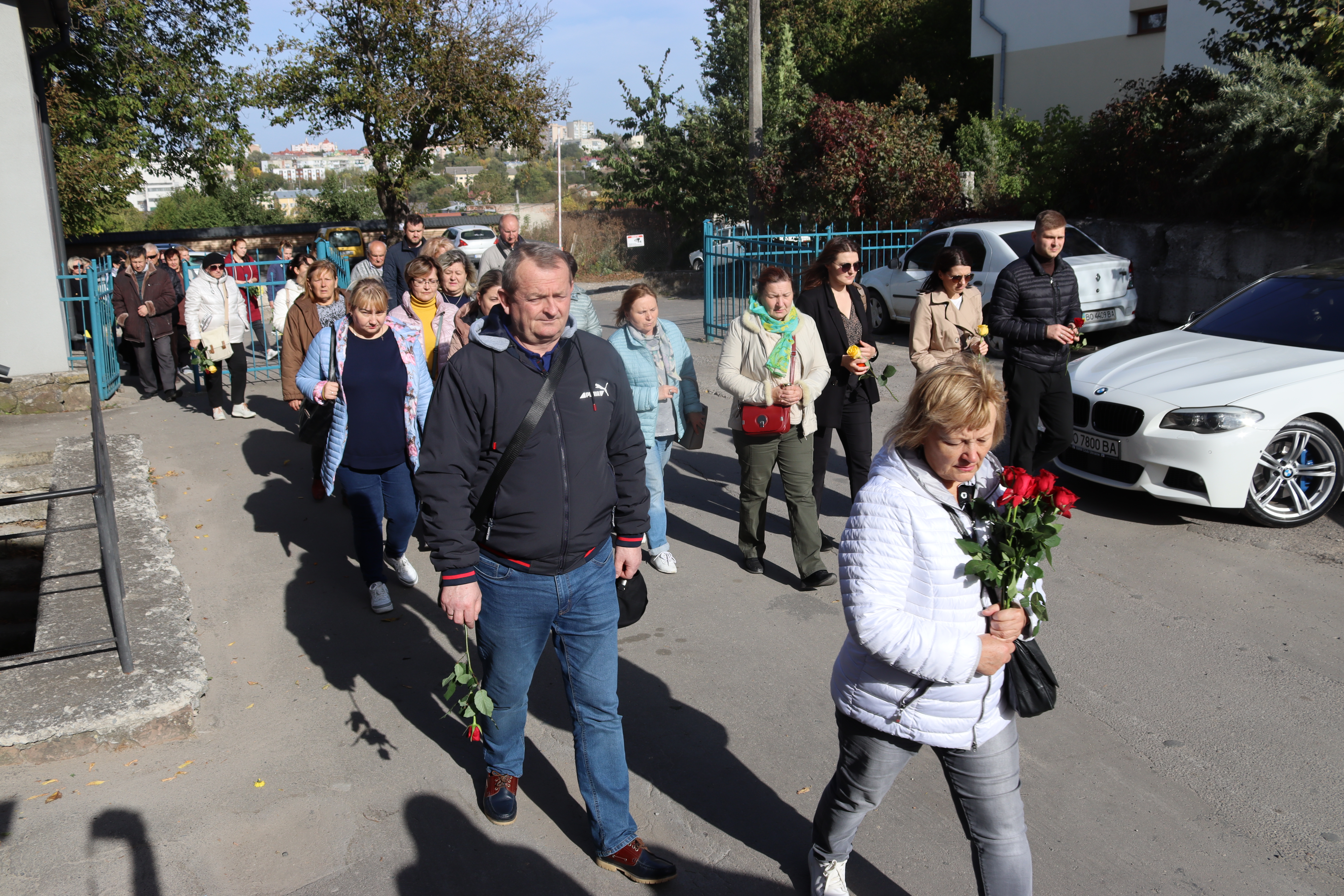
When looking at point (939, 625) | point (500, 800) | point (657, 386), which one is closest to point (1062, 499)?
point (939, 625)

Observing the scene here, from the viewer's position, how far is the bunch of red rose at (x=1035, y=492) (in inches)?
98.2

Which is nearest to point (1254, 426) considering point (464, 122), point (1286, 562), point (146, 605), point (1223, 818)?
point (1286, 562)

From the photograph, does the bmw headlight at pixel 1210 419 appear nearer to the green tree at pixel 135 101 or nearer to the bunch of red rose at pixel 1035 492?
the bunch of red rose at pixel 1035 492

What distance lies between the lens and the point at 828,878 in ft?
9.84

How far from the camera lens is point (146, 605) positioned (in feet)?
16.1

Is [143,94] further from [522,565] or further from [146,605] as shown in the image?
[522,565]

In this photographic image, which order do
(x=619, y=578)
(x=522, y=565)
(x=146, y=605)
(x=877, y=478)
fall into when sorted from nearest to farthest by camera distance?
(x=877, y=478) < (x=522, y=565) < (x=619, y=578) < (x=146, y=605)

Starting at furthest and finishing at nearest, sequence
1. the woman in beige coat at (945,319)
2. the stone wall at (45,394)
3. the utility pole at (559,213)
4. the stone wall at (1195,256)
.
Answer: the utility pole at (559,213) < the stone wall at (1195,256) < the stone wall at (45,394) < the woman in beige coat at (945,319)

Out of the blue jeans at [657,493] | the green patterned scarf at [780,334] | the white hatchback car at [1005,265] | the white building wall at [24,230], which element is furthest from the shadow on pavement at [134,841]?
the white hatchback car at [1005,265]

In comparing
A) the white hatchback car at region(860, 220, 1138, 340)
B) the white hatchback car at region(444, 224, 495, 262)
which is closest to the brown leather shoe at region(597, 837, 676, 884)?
the white hatchback car at region(860, 220, 1138, 340)

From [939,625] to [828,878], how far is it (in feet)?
3.30

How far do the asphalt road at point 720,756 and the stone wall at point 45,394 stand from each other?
5203 mm

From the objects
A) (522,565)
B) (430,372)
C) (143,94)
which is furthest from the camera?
(143,94)

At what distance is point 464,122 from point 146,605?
22.6 m
